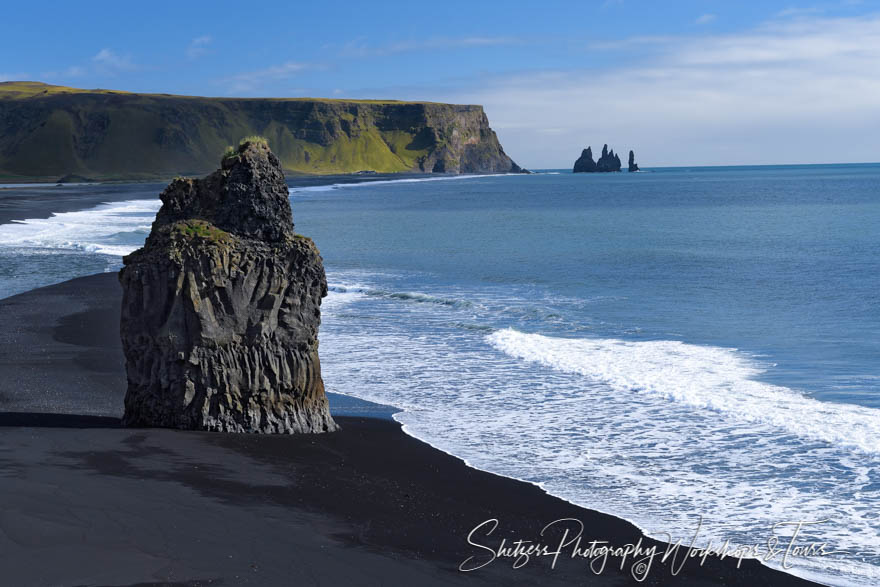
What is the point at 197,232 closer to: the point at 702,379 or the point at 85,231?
the point at 702,379

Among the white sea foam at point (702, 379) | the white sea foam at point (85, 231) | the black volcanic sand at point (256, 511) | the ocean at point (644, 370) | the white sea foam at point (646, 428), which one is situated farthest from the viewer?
the white sea foam at point (85, 231)

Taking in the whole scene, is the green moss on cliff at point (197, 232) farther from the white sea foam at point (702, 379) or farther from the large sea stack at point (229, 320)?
the white sea foam at point (702, 379)

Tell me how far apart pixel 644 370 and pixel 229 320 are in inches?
308

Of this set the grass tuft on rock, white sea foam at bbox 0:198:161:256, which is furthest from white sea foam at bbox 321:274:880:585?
white sea foam at bbox 0:198:161:256

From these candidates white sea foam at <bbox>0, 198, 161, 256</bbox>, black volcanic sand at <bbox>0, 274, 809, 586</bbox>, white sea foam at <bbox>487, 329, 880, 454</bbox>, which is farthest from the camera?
white sea foam at <bbox>0, 198, 161, 256</bbox>

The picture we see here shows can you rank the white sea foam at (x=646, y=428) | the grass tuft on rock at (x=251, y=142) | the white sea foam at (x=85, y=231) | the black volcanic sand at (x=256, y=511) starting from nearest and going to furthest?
the black volcanic sand at (x=256, y=511)
the white sea foam at (x=646, y=428)
the grass tuft on rock at (x=251, y=142)
the white sea foam at (x=85, y=231)

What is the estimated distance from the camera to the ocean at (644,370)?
8906 mm

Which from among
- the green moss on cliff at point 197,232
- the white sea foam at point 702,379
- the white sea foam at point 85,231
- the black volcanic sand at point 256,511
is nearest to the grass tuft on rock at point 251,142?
the green moss on cliff at point 197,232

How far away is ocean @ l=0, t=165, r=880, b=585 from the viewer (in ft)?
29.2

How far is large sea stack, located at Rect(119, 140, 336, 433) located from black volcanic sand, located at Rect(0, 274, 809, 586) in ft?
1.25

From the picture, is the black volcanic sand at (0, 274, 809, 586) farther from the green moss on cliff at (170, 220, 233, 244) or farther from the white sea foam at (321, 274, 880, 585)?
the green moss on cliff at (170, 220, 233, 244)

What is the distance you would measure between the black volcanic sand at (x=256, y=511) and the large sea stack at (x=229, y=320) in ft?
1.25

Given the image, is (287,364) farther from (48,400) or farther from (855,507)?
(855,507)

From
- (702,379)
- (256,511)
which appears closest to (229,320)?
(256,511)
